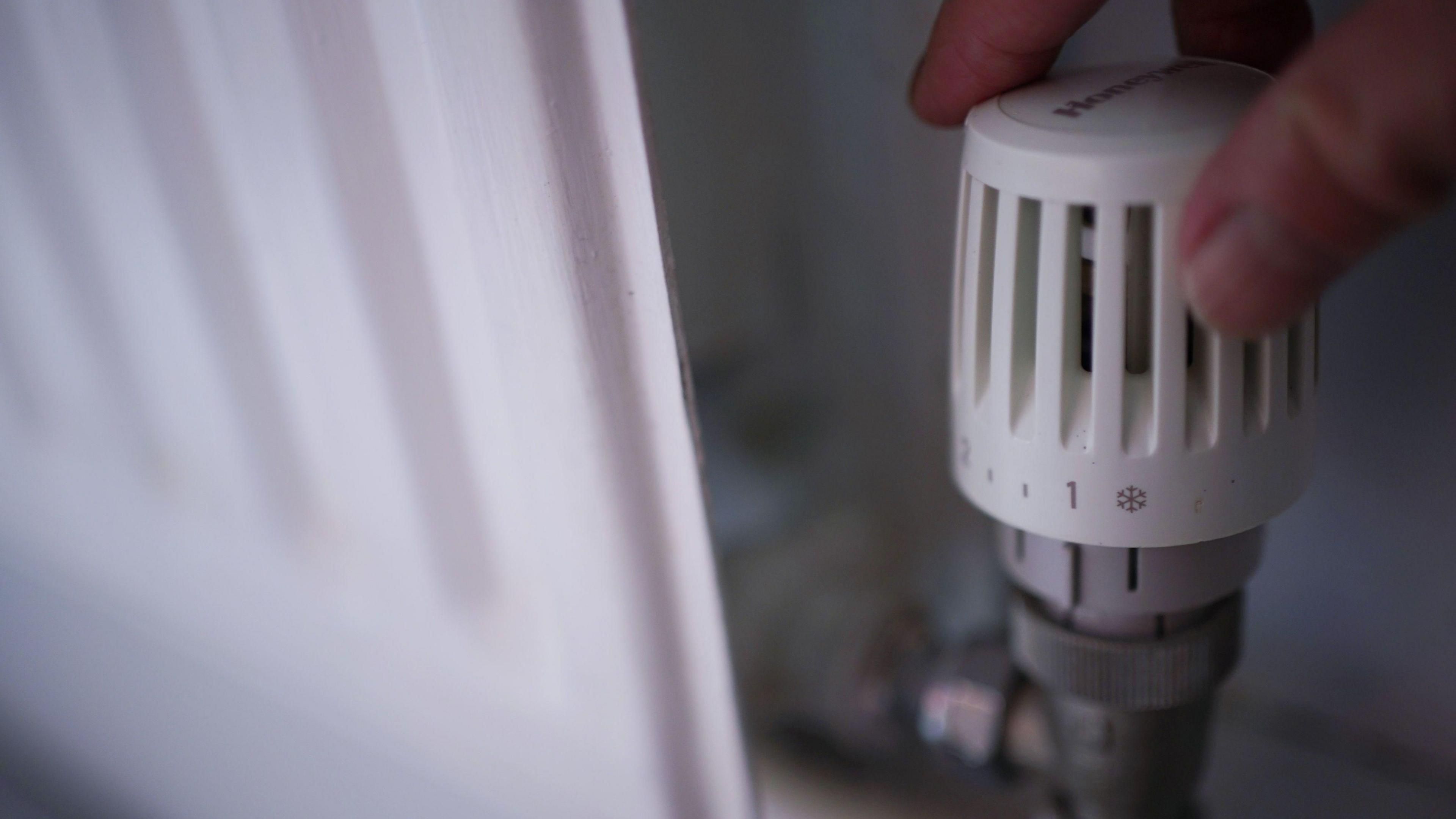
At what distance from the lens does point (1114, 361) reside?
0.18m

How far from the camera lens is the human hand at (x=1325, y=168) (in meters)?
0.14

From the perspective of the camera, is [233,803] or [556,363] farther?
[233,803]

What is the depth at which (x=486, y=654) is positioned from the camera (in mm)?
299

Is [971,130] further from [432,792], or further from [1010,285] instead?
[432,792]

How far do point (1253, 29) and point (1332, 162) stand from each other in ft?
0.36

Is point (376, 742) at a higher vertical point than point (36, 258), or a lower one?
lower

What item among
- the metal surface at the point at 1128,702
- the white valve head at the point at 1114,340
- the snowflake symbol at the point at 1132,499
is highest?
the white valve head at the point at 1114,340

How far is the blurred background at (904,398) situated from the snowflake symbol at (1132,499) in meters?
0.10

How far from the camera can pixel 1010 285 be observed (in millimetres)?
193

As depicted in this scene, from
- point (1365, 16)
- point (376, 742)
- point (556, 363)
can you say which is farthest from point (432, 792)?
point (1365, 16)

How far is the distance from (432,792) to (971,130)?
0.24 m

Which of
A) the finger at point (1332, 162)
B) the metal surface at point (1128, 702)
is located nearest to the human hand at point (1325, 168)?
the finger at point (1332, 162)

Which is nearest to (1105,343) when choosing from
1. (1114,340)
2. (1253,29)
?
(1114,340)

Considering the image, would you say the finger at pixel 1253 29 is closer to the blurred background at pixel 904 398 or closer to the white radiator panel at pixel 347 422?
the blurred background at pixel 904 398
